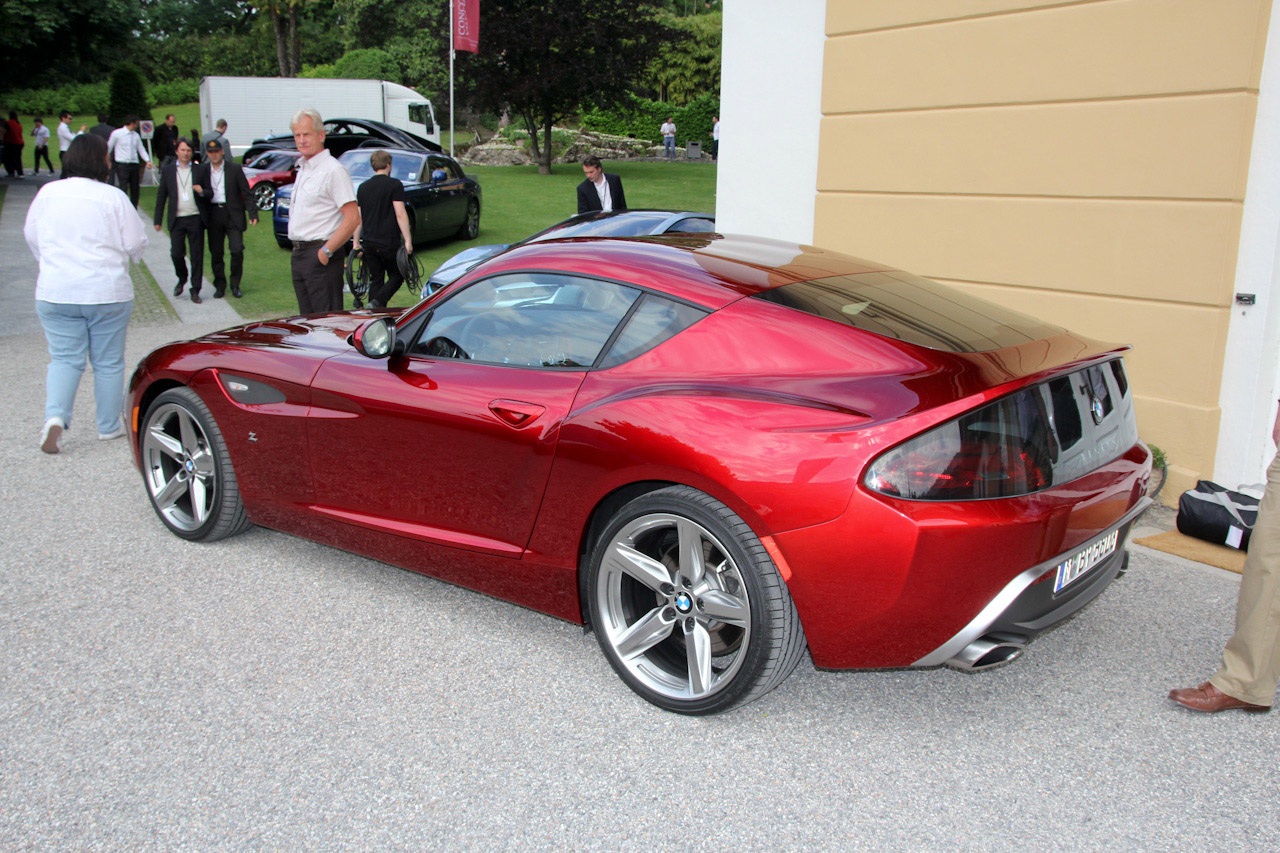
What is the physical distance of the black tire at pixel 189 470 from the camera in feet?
14.4

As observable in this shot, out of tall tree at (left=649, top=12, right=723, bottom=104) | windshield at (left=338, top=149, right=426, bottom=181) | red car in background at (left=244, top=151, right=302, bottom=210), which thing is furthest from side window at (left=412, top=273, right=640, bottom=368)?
tall tree at (left=649, top=12, right=723, bottom=104)

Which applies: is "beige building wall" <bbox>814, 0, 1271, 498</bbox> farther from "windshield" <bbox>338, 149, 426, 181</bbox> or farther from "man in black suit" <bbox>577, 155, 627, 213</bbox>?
"windshield" <bbox>338, 149, 426, 181</bbox>

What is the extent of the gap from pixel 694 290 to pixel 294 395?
1.83 meters

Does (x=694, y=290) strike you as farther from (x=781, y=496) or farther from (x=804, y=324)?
(x=781, y=496)

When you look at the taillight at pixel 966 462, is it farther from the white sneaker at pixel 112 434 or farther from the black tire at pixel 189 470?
the white sneaker at pixel 112 434

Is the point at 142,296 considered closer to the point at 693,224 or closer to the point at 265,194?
the point at 265,194

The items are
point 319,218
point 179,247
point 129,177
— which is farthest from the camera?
point 129,177

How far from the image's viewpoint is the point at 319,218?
23.2 feet

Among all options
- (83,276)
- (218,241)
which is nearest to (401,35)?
(218,241)

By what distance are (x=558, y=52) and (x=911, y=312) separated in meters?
30.6

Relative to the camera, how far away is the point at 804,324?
3.01 meters

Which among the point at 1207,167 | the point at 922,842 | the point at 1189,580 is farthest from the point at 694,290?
the point at 1207,167

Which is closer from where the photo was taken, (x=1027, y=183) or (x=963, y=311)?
(x=963, y=311)

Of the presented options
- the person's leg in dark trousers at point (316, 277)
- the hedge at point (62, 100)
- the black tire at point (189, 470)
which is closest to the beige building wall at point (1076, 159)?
the person's leg in dark trousers at point (316, 277)
